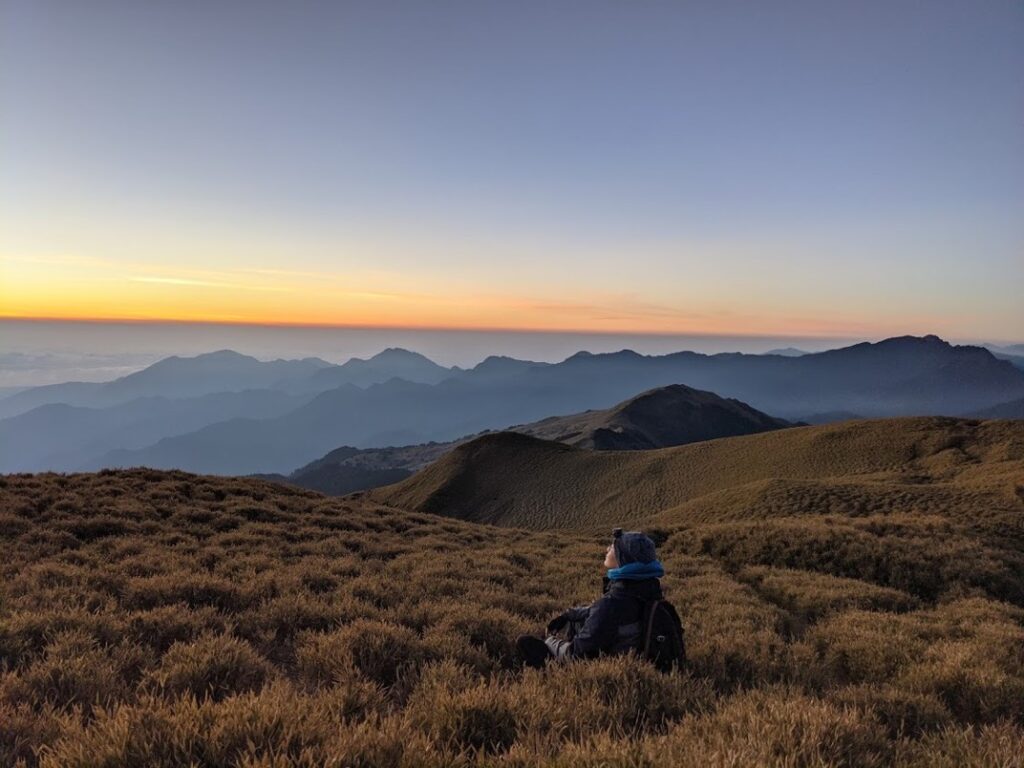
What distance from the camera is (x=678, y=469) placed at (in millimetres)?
65938

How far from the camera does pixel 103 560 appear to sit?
1008cm

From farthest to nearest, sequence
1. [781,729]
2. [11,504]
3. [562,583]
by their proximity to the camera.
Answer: [11,504] < [562,583] < [781,729]

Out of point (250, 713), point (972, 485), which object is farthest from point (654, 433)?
point (250, 713)

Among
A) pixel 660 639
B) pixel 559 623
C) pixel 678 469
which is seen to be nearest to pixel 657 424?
pixel 678 469

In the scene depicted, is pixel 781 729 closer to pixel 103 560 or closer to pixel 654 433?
pixel 103 560

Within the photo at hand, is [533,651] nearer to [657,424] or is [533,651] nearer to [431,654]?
[431,654]

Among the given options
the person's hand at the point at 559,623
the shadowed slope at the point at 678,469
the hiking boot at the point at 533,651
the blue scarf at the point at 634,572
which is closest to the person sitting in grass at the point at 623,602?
the blue scarf at the point at 634,572

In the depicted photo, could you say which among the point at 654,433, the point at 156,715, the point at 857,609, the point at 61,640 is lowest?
the point at 654,433

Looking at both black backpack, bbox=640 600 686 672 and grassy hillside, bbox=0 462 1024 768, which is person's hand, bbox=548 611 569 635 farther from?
black backpack, bbox=640 600 686 672

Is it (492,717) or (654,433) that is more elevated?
(492,717)

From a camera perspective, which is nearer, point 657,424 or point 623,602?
point 623,602

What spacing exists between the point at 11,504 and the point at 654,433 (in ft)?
544

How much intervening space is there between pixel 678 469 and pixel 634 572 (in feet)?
211

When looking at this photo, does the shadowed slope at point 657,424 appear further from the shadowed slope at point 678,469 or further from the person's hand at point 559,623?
the person's hand at point 559,623
